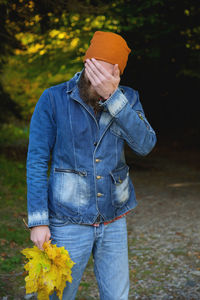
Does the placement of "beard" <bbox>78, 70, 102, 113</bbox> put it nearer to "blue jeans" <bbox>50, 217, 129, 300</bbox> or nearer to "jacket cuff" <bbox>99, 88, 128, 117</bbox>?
"jacket cuff" <bbox>99, 88, 128, 117</bbox>

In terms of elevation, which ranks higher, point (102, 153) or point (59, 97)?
point (59, 97)

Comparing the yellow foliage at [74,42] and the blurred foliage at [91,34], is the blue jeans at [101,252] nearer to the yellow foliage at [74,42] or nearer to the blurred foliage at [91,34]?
A: the blurred foliage at [91,34]

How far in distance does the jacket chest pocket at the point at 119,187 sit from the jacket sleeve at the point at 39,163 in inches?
14.5

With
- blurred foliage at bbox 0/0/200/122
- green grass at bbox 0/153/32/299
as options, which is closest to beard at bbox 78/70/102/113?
green grass at bbox 0/153/32/299

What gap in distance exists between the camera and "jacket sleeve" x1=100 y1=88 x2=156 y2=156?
194cm

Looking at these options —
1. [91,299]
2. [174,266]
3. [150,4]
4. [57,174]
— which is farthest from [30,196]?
[150,4]

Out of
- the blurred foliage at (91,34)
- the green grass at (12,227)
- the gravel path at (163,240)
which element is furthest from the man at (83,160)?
the blurred foliage at (91,34)

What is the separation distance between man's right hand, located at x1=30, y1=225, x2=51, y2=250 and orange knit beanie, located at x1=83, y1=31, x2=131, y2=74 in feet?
3.05

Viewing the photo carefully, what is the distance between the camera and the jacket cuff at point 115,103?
6.34 feet

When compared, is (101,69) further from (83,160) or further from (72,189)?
(72,189)

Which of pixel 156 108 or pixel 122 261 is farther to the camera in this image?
pixel 156 108

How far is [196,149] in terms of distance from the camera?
16.2m

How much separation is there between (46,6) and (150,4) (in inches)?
159

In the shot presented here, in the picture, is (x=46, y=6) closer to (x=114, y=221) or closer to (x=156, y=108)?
(x=114, y=221)
